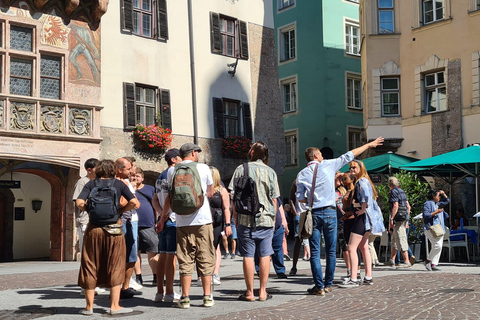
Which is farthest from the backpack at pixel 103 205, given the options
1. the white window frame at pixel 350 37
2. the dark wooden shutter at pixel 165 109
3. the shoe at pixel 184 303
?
the white window frame at pixel 350 37

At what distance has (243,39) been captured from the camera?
1032 inches

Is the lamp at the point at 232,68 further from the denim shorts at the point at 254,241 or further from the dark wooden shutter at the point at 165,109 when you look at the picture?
the denim shorts at the point at 254,241

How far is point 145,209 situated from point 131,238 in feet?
2.15

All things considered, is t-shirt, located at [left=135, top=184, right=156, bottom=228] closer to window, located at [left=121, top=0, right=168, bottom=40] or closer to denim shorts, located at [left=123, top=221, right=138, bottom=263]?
denim shorts, located at [left=123, top=221, right=138, bottom=263]

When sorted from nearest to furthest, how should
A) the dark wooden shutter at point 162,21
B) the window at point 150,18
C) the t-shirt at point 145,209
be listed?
the t-shirt at point 145,209 → the window at point 150,18 → the dark wooden shutter at point 162,21

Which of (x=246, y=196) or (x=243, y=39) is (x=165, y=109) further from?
(x=246, y=196)

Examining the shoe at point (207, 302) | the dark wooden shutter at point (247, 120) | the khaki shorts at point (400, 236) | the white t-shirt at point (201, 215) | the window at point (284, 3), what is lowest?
the shoe at point (207, 302)

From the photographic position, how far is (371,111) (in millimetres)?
25766

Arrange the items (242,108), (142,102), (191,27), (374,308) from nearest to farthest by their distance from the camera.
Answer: (374,308) → (142,102) → (191,27) → (242,108)

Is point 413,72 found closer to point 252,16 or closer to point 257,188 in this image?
point 252,16

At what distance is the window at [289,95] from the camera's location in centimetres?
3612

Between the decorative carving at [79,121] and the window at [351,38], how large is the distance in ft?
59.9

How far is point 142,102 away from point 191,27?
134 inches

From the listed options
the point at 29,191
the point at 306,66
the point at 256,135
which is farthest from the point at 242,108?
the point at 306,66
